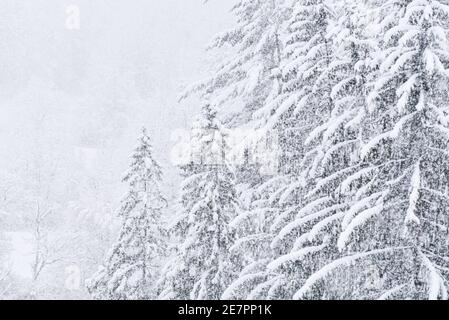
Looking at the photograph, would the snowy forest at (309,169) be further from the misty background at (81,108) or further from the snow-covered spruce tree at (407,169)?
the misty background at (81,108)

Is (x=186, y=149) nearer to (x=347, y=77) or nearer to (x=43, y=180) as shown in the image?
(x=347, y=77)

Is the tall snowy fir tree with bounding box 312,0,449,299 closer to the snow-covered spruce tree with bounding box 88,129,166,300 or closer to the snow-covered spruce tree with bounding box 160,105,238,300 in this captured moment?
the snow-covered spruce tree with bounding box 160,105,238,300

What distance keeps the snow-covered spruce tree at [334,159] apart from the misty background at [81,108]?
31.6m

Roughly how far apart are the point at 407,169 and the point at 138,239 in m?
12.1

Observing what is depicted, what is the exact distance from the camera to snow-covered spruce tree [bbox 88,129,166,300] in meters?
19.3

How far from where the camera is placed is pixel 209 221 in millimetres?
15711

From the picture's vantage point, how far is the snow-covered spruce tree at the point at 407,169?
9.36 meters

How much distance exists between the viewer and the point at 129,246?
1973cm

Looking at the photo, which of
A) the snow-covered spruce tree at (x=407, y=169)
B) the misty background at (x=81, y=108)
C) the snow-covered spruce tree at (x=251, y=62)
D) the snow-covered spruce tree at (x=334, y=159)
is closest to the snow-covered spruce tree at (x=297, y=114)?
the snow-covered spruce tree at (x=334, y=159)

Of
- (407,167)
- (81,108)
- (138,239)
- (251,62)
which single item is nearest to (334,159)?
(407,167)

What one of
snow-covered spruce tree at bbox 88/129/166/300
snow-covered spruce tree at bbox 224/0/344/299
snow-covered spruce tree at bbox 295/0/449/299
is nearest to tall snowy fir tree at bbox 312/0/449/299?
snow-covered spruce tree at bbox 295/0/449/299

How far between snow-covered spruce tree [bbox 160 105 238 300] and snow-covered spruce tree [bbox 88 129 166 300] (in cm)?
361

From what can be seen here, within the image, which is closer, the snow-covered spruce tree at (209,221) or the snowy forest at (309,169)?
the snowy forest at (309,169)

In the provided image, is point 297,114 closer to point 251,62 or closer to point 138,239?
point 251,62
